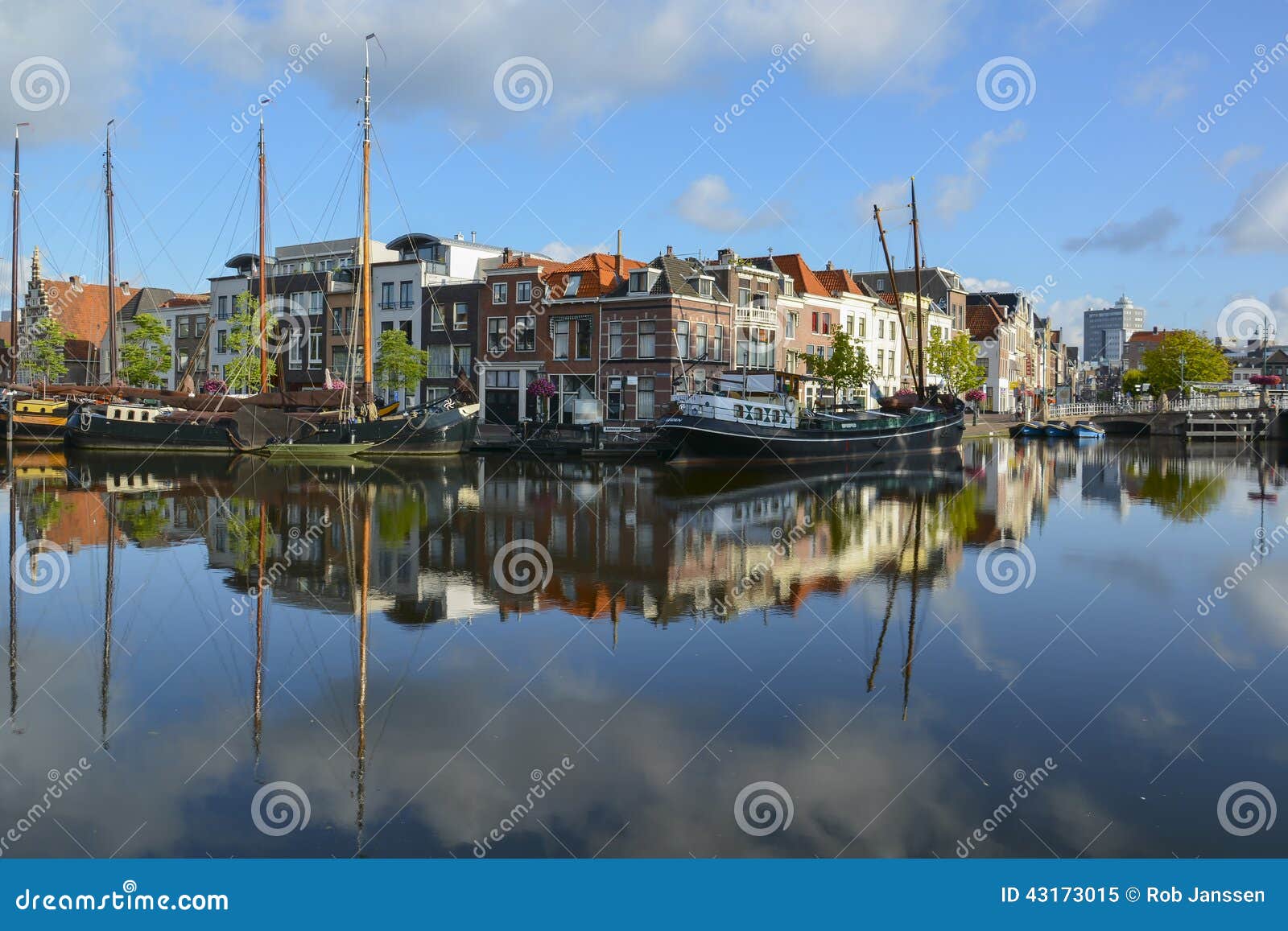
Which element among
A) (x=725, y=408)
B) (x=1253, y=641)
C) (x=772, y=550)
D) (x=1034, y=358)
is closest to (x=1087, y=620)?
(x=1253, y=641)

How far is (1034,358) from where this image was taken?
111688mm

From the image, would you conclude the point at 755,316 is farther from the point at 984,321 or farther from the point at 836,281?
the point at 984,321

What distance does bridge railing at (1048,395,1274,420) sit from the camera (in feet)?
241

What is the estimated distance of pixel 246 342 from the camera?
51.1m

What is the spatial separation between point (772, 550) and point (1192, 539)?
7.71 metres

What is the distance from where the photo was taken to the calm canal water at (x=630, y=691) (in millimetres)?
5941

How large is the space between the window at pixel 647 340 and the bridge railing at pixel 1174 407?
37.8 meters

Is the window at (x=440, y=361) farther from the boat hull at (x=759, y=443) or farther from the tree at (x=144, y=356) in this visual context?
the boat hull at (x=759, y=443)

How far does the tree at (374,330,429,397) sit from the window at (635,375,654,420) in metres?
11.7

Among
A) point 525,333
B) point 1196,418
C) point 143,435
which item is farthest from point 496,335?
point 1196,418

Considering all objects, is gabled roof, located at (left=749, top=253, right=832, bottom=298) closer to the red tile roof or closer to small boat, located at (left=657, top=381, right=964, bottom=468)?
the red tile roof

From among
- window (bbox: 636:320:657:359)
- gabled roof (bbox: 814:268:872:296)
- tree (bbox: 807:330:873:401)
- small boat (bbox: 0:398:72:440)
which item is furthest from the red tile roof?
small boat (bbox: 0:398:72:440)

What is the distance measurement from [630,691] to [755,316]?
141 feet

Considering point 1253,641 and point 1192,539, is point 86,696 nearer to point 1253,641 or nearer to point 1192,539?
point 1253,641
